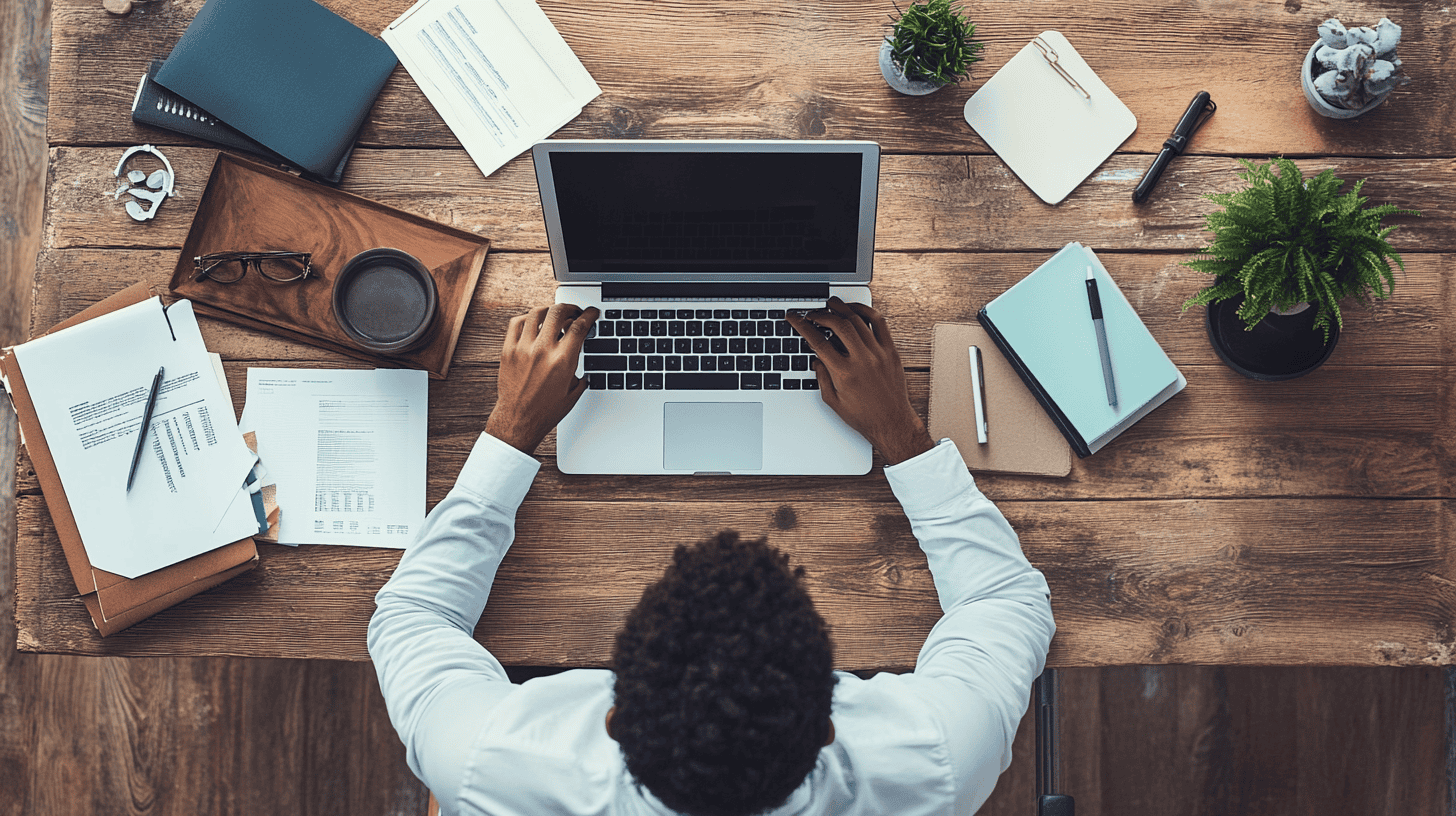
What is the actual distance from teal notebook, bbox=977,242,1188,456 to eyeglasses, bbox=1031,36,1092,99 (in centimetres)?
25

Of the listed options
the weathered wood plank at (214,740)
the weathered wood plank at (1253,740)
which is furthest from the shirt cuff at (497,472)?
the weathered wood plank at (1253,740)

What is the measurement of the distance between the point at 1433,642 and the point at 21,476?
81.7 inches

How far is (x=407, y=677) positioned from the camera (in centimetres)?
100

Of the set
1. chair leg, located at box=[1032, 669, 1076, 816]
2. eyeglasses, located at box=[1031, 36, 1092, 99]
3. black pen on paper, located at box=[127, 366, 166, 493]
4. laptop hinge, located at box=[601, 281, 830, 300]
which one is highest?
eyeglasses, located at box=[1031, 36, 1092, 99]

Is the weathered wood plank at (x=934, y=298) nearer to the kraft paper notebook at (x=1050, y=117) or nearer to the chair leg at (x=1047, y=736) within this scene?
the kraft paper notebook at (x=1050, y=117)

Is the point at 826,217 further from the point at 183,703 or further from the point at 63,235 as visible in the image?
the point at 183,703

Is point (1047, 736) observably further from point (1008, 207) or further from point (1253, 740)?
point (1253, 740)

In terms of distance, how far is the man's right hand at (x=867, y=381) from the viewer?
1.11 m

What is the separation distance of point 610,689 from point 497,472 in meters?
0.33

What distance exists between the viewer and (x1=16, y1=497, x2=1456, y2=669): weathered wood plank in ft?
3.77

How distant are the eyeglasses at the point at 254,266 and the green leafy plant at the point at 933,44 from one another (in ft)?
A: 3.07

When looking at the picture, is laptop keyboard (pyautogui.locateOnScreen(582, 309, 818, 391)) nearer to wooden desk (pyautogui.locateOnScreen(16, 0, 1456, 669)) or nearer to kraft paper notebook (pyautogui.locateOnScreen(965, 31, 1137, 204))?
wooden desk (pyautogui.locateOnScreen(16, 0, 1456, 669))

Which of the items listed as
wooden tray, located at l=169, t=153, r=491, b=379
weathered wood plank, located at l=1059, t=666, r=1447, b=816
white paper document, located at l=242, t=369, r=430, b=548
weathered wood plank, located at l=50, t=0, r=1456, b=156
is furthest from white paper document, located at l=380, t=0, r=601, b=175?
weathered wood plank, located at l=1059, t=666, r=1447, b=816

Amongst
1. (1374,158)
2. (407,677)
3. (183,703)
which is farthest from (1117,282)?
(183,703)
